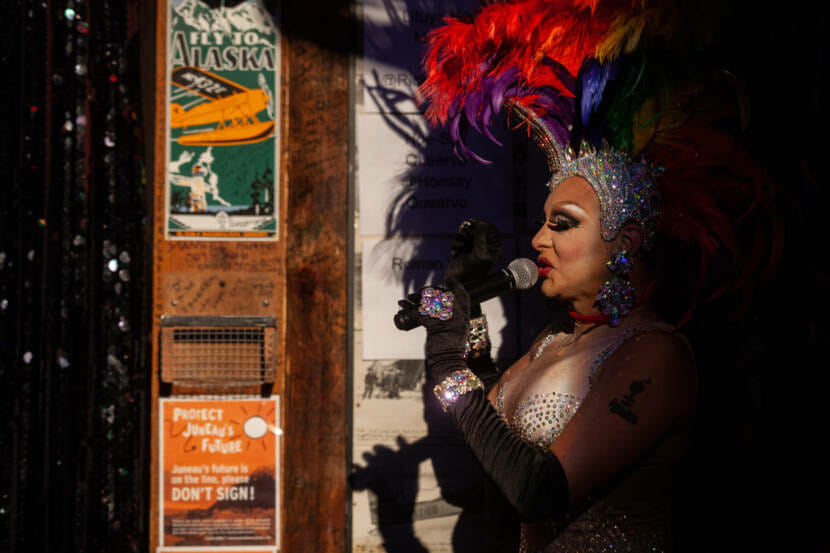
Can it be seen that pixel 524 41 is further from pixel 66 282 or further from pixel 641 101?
pixel 66 282

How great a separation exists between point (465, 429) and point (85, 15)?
2276mm

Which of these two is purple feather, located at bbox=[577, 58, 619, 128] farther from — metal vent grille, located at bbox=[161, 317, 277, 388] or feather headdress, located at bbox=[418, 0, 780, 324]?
metal vent grille, located at bbox=[161, 317, 277, 388]

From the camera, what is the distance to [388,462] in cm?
254

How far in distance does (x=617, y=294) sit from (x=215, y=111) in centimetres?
186

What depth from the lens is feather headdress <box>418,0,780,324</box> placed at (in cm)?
146

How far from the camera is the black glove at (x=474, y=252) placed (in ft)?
5.43

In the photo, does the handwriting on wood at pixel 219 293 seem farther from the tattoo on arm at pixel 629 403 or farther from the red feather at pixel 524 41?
the tattoo on arm at pixel 629 403

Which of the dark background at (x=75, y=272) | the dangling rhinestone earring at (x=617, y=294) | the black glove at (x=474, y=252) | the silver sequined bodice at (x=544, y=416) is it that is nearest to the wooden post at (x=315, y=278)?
the dark background at (x=75, y=272)

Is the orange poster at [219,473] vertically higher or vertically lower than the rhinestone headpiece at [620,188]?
lower

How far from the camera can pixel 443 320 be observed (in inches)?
61.7

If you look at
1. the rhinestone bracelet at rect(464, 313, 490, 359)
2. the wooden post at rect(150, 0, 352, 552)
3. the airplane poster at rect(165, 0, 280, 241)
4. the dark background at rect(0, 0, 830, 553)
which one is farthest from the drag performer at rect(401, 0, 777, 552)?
the dark background at rect(0, 0, 830, 553)

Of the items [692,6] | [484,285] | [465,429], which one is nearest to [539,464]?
[465,429]

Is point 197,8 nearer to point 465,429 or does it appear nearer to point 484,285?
point 484,285

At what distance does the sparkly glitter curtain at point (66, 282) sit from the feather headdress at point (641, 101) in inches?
66.3
